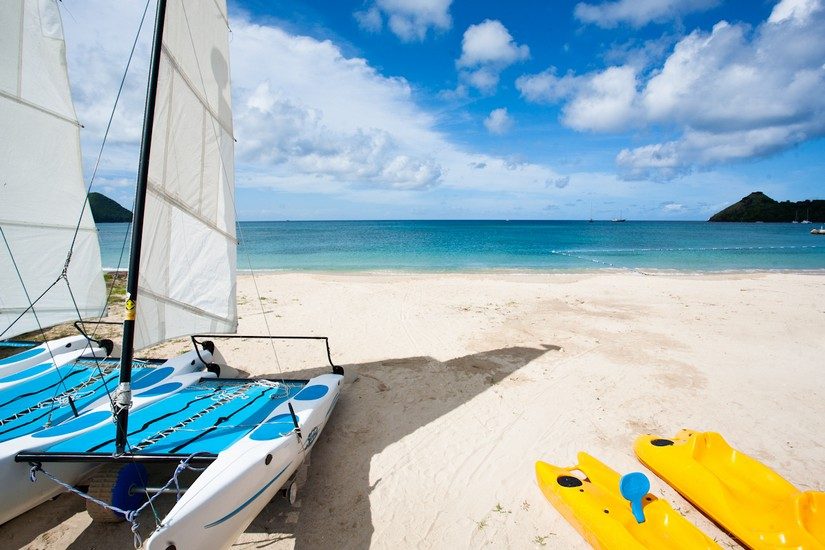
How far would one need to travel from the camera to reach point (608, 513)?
4180 millimetres

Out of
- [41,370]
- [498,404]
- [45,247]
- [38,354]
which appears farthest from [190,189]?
[498,404]

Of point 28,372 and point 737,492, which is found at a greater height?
point 28,372

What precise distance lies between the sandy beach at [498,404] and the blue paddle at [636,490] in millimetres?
743

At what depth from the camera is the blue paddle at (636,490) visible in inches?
159

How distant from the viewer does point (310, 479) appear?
5.28 meters

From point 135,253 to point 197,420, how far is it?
263 centimetres

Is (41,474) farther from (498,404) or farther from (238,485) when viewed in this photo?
(498,404)

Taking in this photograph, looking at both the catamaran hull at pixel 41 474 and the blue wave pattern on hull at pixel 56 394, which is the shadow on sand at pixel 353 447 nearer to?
the catamaran hull at pixel 41 474

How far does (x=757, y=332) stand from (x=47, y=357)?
1796 centimetres

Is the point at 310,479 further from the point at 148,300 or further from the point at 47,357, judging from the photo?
the point at 47,357

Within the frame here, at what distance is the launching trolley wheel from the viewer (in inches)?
165

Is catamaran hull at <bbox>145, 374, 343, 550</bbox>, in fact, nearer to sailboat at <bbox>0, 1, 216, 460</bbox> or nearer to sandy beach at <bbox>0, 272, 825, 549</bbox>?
sandy beach at <bbox>0, 272, 825, 549</bbox>

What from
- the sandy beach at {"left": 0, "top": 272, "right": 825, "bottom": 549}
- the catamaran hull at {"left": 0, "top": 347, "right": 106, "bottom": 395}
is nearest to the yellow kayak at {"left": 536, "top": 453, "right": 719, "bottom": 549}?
the sandy beach at {"left": 0, "top": 272, "right": 825, "bottom": 549}

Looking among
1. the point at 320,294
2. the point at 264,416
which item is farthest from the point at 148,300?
the point at 320,294
